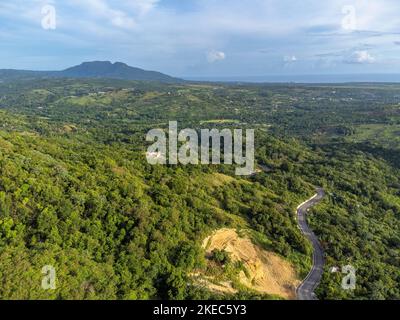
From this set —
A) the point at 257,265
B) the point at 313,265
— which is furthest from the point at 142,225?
the point at 313,265

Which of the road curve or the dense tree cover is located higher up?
the dense tree cover

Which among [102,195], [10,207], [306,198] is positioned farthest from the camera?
[306,198]

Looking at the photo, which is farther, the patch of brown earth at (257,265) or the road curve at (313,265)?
the road curve at (313,265)

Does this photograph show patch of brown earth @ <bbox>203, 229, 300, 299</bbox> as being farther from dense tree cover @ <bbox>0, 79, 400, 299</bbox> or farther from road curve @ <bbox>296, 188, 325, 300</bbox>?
dense tree cover @ <bbox>0, 79, 400, 299</bbox>

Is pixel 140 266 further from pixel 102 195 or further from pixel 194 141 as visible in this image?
pixel 194 141

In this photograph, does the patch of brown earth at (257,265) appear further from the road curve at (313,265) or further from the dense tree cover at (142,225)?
the dense tree cover at (142,225)

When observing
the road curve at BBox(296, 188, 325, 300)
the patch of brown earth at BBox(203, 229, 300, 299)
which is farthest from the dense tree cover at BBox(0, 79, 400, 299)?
the patch of brown earth at BBox(203, 229, 300, 299)

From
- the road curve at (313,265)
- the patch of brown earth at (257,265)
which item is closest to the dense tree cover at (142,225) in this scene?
the road curve at (313,265)
